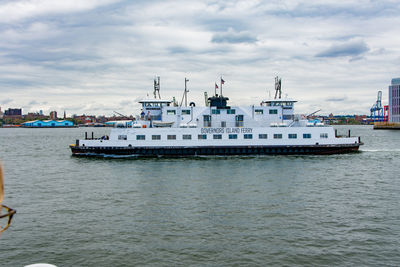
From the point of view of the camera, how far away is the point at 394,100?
157250 millimetres

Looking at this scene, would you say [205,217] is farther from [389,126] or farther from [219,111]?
[389,126]

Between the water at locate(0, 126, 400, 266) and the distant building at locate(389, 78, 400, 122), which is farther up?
the distant building at locate(389, 78, 400, 122)

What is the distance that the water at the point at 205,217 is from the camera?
14414mm

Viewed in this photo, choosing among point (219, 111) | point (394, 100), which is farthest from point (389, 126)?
point (219, 111)

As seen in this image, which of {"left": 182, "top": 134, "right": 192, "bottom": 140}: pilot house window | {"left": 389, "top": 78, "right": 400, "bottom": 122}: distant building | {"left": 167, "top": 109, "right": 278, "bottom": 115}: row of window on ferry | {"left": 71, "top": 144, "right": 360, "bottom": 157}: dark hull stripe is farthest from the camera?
{"left": 389, "top": 78, "right": 400, "bottom": 122}: distant building

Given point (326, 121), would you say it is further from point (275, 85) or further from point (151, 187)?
point (151, 187)

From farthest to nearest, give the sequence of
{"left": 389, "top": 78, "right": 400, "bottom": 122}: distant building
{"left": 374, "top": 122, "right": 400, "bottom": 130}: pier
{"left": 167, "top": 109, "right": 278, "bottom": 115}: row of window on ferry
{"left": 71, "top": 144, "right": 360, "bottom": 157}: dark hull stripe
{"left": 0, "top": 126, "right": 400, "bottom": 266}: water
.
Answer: {"left": 389, "top": 78, "right": 400, "bottom": 122}: distant building, {"left": 374, "top": 122, "right": 400, "bottom": 130}: pier, {"left": 167, "top": 109, "right": 278, "bottom": 115}: row of window on ferry, {"left": 71, "top": 144, "right": 360, "bottom": 157}: dark hull stripe, {"left": 0, "top": 126, "right": 400, "bottom": 266}: water

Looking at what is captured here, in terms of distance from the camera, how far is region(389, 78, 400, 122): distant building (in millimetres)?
156000

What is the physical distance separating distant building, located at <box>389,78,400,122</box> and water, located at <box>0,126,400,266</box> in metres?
144

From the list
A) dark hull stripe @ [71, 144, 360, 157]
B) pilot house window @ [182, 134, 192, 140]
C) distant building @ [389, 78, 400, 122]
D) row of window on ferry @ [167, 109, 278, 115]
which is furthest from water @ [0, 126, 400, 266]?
distant building @ [389, 78, 400, 122]

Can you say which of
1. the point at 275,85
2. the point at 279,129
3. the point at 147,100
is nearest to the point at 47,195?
the point at 147,100

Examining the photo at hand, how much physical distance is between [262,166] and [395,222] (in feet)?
62.6

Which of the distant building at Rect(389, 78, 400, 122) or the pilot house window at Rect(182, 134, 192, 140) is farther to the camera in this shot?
the distant building at Rect(389, 78, 400, 122)

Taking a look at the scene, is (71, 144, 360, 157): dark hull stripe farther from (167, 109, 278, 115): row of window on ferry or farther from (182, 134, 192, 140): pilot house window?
(167, 109, 278, 115): row of window on ferry
